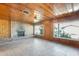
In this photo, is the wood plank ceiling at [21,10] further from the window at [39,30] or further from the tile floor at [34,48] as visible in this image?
the tile floor at [34,48]

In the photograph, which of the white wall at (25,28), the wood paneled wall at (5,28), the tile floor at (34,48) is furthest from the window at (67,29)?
the wood paneled wall at (5,28)

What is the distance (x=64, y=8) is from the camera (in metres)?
2.17

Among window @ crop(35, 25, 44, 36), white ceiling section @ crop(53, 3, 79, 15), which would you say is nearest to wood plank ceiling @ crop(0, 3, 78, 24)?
white ceiling section @ crop(53, 3, 79, 15)

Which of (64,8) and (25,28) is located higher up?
(64,8)

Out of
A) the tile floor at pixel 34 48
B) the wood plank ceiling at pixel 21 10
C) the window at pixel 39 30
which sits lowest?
the tile floor at pixel 34 48

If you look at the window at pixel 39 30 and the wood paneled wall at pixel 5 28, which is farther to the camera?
the window at pixel 39 30

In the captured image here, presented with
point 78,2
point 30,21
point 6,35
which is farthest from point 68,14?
point 6,35

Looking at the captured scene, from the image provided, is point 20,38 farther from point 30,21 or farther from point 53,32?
point 53,32

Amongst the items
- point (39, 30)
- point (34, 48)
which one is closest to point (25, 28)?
point (39, 30)

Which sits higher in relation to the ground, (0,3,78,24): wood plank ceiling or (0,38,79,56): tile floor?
(0,3,78,24): wood plank ceiling

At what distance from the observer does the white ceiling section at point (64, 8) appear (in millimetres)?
2120

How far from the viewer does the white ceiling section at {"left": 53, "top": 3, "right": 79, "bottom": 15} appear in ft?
Result: 6.95

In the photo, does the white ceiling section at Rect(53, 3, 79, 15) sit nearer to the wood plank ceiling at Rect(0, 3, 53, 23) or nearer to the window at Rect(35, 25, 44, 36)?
the wood plank ceiling at Rect(0, 3, 53, 23)

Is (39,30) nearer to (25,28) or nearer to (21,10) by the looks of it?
(25,28)
